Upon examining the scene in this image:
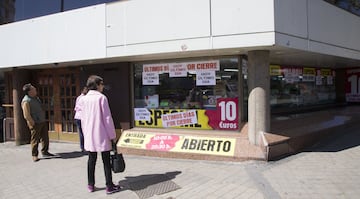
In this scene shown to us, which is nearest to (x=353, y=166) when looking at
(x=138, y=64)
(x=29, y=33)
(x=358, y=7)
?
(x=138, y=64)

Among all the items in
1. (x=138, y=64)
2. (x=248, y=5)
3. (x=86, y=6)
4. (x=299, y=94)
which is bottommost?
(x=299, y=94)

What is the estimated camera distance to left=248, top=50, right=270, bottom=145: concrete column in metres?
7.08

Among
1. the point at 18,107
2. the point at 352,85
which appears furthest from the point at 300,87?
the point at 18,107

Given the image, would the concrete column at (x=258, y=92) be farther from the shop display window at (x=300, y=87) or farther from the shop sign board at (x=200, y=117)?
the shop display window at (x=300, y=87)

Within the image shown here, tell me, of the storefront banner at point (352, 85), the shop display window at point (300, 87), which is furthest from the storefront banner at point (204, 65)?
the storefront banner at point (352, 85)

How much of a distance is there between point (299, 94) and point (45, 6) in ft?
28.0

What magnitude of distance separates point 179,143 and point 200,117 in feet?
2.71

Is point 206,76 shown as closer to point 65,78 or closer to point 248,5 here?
point 248,5

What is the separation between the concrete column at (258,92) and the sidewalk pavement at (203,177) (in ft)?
2.46

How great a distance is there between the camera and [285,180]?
5.71 m

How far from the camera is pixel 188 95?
8328mm

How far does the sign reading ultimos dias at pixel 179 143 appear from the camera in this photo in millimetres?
7293

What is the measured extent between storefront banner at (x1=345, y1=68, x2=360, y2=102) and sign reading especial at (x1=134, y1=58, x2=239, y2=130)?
338 inches

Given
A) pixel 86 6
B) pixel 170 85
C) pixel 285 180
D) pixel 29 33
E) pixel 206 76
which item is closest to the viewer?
pixel 285 180
